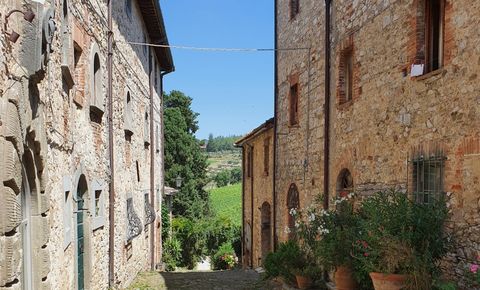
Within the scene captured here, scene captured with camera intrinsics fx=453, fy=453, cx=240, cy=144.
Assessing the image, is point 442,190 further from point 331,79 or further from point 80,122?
point 80,122

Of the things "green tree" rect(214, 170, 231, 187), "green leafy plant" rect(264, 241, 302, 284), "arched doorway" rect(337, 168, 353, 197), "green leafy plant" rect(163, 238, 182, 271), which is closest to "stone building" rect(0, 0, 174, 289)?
"green leafy plant" rect(264, 241, 302, 284)

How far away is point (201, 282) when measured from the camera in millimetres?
10664

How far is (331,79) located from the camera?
8.78 metres

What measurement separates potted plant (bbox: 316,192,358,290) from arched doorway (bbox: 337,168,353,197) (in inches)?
49.0

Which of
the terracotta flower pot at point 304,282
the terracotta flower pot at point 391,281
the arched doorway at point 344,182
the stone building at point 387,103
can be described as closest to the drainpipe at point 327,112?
the stone building at point 387,103

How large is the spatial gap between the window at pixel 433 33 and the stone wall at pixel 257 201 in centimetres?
722

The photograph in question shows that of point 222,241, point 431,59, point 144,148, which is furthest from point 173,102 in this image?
point 431,59

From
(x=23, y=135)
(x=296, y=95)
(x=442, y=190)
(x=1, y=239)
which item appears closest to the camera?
(x=1, y=239)

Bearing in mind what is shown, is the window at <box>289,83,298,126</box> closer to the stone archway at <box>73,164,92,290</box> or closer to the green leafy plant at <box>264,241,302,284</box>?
the green leafy plant at <box>264,241,302,284</box>

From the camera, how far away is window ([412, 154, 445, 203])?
218 inches

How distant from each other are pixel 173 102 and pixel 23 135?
29597mm

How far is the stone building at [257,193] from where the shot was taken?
13586 mm

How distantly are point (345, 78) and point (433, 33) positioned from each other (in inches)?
100

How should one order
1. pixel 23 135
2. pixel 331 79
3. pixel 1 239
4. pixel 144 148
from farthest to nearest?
pixel 144 148 → pixel 331 79 → pixel 23 135 → pixel 1 239
